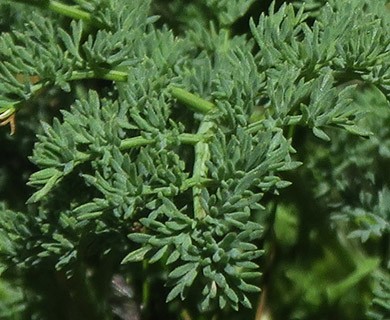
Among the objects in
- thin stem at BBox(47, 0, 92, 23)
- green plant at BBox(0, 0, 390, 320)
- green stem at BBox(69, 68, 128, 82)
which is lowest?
green plant at BBox(0, 0, 390, 320)

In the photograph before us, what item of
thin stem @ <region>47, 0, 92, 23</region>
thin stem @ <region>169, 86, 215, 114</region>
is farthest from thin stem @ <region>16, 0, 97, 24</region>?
thin stem @ <region>169, 86, 215, 114</region>

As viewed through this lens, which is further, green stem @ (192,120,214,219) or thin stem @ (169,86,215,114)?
thin stem @ (169,86,215,114)

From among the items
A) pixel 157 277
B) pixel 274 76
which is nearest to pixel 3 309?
pixel 157 277

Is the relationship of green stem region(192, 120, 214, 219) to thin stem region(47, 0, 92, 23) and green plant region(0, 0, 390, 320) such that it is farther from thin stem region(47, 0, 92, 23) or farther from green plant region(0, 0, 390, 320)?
thin stem region(47, 0, 92, 23)

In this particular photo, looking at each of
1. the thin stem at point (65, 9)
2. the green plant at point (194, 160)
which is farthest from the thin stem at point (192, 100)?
the thin stem at point (65, 9)

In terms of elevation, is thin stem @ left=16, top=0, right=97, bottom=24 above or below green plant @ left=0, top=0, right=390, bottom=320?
above

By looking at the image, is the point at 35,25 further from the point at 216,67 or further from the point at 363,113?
the point at 363,113

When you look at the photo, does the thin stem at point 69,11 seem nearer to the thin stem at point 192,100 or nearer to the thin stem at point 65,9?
the thin stem at point 65,9
